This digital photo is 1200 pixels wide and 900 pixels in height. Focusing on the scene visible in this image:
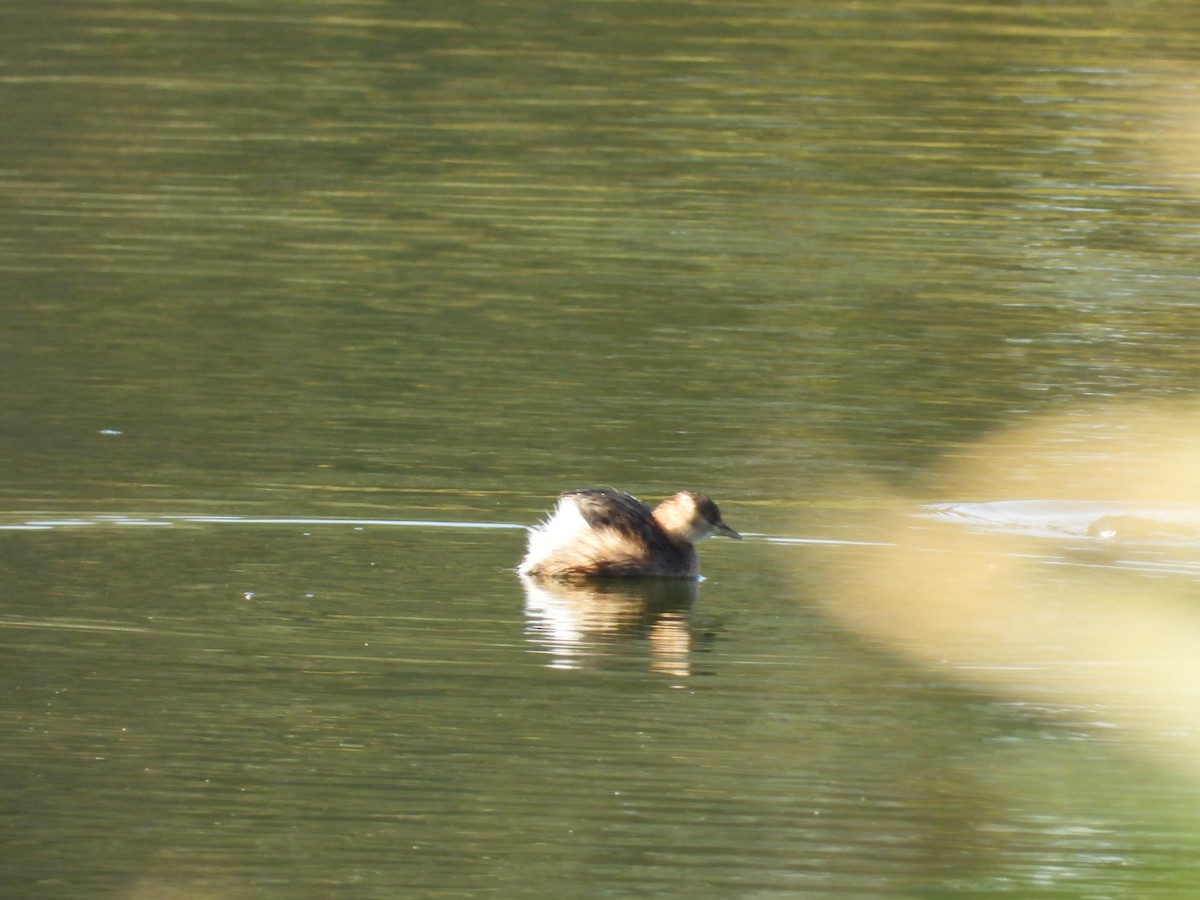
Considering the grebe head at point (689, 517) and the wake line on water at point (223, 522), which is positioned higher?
the grebe head at point (689, 517)

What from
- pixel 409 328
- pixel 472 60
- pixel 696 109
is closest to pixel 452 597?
pixel 409 328

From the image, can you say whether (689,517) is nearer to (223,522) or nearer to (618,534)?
(618,534)

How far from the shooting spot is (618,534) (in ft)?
27.5

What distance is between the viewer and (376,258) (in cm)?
1393

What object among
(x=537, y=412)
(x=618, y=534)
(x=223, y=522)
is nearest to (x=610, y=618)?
(x=618, y=534)

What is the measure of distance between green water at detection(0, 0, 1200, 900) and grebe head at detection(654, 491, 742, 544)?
7.4 inches

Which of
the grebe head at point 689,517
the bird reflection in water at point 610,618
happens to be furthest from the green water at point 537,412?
the grebe head at point 689,517

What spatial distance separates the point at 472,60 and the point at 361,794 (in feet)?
49.0

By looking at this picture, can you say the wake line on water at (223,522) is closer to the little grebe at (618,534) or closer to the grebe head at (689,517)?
the little grebe at (618,534)

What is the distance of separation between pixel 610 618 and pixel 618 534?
0.45 meters

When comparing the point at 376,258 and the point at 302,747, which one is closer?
the point at 302,747

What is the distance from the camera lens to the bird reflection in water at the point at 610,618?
7.41 meters

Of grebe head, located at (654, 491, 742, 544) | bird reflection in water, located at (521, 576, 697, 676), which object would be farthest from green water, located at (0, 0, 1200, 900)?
grebe head, located at (654, 491, 742, 544)

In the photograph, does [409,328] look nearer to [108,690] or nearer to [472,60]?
[108,690]
